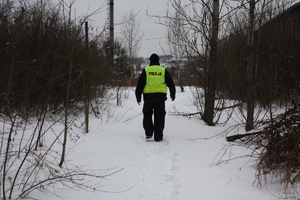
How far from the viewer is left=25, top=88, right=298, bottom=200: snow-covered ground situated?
251cm

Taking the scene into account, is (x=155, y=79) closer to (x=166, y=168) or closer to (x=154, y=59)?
(x=154, y=59)

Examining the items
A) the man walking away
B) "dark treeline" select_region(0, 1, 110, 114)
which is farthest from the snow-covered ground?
"dark treeline" select_region(0, 1, 110, 114)

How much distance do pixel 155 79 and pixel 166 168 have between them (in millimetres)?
2116

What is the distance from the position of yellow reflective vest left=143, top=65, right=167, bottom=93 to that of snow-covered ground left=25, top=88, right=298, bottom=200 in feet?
3.90

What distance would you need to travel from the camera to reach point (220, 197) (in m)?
2.41

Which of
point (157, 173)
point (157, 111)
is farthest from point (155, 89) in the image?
point (157, 173)

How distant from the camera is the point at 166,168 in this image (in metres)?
3.42

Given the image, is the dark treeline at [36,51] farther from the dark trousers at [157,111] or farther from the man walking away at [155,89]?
the dark trousers at [157,111]

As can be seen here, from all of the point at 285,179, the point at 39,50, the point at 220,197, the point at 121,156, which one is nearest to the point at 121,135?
the point at 121,156

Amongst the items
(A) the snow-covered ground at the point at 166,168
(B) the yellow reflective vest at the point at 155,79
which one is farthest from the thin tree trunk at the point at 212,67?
(B) the yellow reflective vest at the point at 155,79

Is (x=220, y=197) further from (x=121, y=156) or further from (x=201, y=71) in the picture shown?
(x=201, y=71)

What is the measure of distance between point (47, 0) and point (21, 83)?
8.78ft

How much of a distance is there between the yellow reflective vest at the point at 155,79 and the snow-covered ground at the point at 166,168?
1.19m

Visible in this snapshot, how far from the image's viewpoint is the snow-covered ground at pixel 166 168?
2507 millimetres
